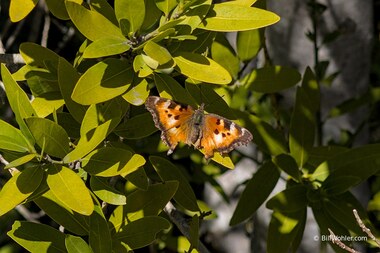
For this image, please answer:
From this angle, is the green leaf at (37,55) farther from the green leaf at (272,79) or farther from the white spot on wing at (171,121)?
the green leaf at (272,79)

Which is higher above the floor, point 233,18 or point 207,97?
point 233,18

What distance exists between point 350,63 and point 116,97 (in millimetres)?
1030

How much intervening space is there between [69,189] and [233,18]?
0.42 metres

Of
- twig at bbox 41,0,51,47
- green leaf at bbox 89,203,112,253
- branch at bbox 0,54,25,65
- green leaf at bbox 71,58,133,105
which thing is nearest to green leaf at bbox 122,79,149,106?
green leaf at bbox 71,58,133,105

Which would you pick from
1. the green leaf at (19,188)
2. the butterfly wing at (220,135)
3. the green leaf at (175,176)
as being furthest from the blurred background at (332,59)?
the green leaf at (19,188)

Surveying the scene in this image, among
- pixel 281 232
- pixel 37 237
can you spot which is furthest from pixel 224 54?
pixel 37 237

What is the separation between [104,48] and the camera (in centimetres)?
114

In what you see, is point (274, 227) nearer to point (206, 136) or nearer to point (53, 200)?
point (206, 136)

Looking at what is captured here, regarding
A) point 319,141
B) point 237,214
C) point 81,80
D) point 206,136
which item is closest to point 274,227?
point 237,214

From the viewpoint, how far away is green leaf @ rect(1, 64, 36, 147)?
117 centimetres

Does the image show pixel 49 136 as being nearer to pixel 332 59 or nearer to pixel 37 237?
pixel 37 237

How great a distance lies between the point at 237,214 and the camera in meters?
1.60

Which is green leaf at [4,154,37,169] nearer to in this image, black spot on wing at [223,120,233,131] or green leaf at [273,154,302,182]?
black spot on wing at [223,120,233,131]

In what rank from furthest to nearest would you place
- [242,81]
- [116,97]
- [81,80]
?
[242,81], [116,97], [81,80]
